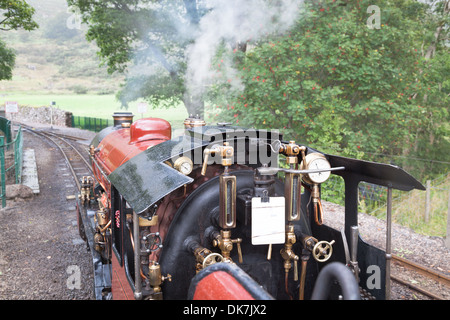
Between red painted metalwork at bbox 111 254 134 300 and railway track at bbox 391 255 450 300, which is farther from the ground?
red painted metalwork at bbox 111 254 134 300

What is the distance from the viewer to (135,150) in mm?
4922

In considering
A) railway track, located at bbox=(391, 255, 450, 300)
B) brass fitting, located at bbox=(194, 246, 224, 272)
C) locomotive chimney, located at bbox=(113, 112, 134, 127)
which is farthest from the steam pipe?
locomotive chimney, located at bbox=(113, 112, 134, 127)

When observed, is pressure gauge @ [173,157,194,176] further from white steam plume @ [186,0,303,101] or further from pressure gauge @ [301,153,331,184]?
white steam plume @ [186,0,303,101]

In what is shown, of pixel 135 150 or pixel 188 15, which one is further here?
pixel 188 15

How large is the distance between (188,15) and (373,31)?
9214 millimetres

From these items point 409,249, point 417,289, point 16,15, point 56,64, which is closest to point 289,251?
point 417,289

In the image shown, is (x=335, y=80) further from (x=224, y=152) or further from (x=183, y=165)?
(x=183, y=165)

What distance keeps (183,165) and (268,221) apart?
890 millimetres

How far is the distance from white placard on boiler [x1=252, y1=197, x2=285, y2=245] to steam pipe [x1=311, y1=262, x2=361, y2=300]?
4.12 feet

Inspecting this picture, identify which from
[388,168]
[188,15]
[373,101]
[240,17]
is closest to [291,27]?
[240,17]

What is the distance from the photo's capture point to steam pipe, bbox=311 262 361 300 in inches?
68.1

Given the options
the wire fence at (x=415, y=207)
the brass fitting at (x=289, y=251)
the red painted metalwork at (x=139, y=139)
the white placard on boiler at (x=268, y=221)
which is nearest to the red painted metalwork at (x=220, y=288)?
the white placard on boiler at (x=268, y=221)

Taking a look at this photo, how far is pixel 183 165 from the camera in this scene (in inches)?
122
